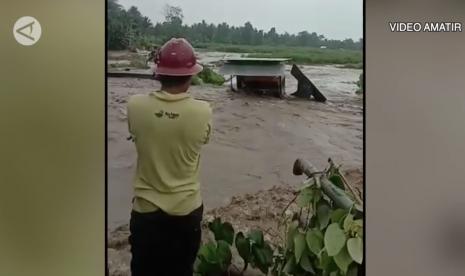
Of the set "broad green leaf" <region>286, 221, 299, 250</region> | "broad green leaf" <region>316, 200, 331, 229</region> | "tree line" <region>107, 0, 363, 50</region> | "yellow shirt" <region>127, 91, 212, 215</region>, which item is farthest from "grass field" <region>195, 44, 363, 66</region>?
"broad green leaf" <region>286, 221, 299, 250</region>

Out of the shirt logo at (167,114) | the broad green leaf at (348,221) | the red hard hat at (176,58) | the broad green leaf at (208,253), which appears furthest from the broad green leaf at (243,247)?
the red hard hat at (176,58)

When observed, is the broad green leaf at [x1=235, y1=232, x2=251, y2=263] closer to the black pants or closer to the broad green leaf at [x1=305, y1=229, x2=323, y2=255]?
the black pants

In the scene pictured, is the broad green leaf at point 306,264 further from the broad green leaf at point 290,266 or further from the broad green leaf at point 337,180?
the broad green leaf at point 337,180

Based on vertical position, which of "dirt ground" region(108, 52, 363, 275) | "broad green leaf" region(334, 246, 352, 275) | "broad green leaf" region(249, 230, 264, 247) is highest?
"dirt ground" region(108, 52, 363, 275)

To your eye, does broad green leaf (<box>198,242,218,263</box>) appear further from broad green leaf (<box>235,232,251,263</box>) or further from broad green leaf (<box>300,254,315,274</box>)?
broad green leaf (<box>300,254,315,274</box>)

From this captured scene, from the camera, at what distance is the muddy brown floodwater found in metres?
2.99

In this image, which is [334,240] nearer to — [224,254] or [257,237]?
[257,237]

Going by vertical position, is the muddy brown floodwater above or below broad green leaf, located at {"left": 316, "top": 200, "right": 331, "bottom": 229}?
above

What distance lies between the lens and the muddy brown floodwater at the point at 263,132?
9.82 feet

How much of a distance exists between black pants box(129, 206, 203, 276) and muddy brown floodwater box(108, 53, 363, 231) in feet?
0.46

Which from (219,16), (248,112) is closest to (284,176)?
(248,112)

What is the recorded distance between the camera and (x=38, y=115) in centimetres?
296

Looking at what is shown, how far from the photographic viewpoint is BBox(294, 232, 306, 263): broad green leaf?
297 cm

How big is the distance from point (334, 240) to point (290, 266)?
0.27m
